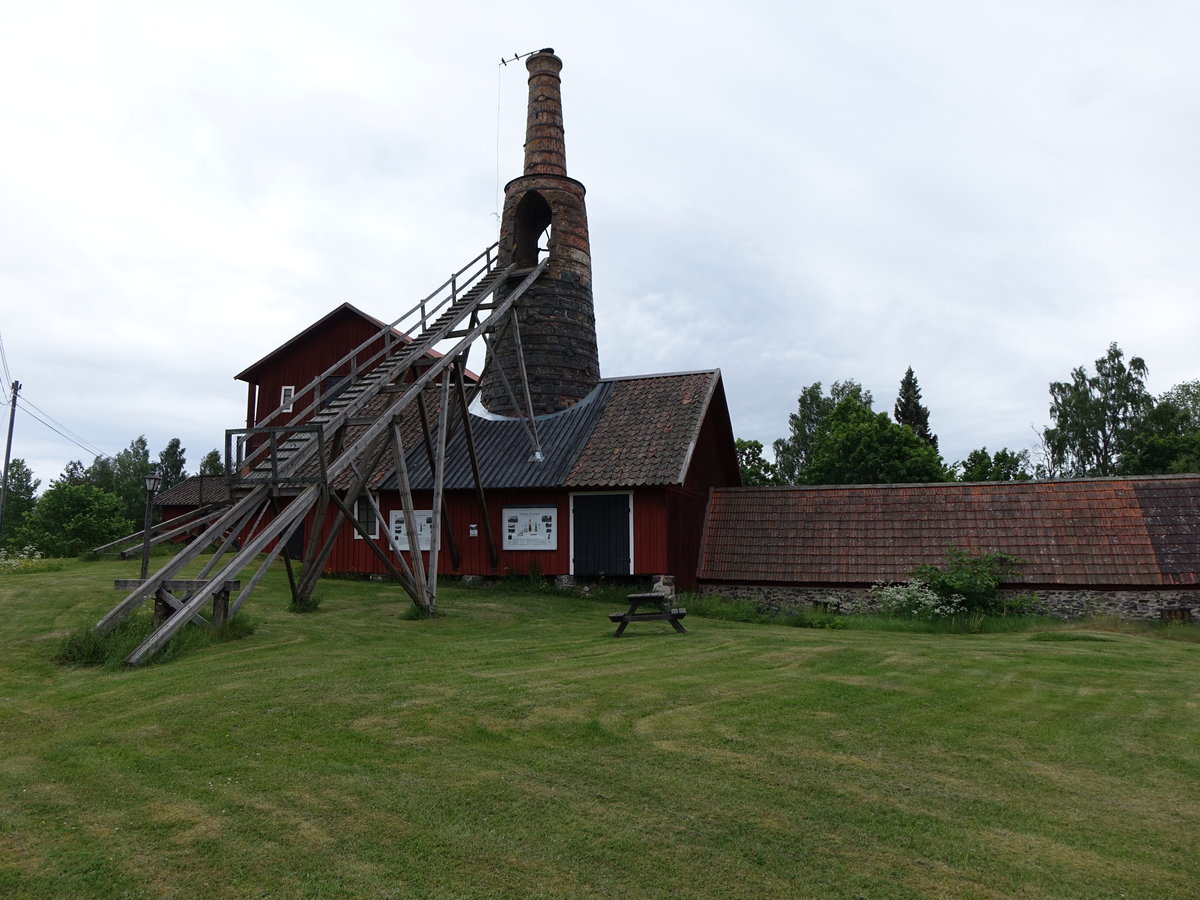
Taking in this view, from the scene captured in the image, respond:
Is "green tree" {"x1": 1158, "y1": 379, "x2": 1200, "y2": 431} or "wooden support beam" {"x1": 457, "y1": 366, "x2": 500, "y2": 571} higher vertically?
"green tree" {"x1": 1158, "y1": 379, "x2": 1200, "y2": 431}

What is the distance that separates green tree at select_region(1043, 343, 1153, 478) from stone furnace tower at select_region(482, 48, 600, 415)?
37343 mm

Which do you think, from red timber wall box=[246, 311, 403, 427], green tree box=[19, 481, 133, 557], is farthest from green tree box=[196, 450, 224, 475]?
red timber wall box=[246, 311, 403, 427]

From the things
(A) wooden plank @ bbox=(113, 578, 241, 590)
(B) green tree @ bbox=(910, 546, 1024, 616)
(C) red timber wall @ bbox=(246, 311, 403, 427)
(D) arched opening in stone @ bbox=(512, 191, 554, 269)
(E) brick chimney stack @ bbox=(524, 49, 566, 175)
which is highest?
(E) brick chimney stack @ bbox=(524, 49, 566, 175)

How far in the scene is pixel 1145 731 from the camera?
26.6 ft

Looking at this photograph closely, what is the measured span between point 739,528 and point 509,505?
5808 millimetres

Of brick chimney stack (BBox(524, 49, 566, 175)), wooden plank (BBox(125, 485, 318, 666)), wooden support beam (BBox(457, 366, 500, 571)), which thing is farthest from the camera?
brick chimney stack (BBox(524, 49, 566, 175))

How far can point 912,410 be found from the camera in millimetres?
61000

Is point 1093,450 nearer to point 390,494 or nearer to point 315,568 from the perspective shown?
point 390,494

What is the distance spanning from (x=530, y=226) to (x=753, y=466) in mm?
26557

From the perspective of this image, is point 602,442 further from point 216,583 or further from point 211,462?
point 211,462

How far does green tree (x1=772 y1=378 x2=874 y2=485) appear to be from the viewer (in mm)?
60031

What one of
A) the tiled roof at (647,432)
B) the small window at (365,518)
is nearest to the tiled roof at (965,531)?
the tiled roof at (647,432)

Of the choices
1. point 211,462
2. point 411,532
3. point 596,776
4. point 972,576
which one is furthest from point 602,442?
point 211,462

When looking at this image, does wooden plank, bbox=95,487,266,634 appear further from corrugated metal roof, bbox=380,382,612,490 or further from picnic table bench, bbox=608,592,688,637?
corrugated metal roof, bbox=380,382,612,490
